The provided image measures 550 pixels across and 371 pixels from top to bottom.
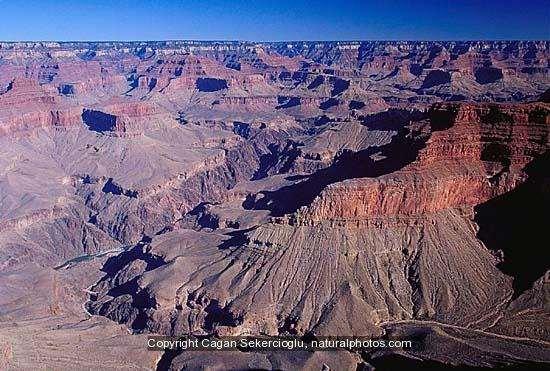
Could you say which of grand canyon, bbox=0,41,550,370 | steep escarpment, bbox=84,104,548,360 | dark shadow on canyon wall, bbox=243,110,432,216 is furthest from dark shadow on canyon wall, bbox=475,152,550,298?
dark shadow on canyon wall, bbox=243,110,432,216

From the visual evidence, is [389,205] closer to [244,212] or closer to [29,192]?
[244,212]

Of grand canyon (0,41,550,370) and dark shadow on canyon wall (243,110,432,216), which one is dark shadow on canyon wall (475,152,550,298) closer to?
grand canyon (0,41,550,370)

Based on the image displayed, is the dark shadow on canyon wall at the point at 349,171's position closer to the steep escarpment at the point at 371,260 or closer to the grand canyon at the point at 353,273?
the grand canyon at the point at 353,273

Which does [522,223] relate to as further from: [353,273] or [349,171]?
[349,171]

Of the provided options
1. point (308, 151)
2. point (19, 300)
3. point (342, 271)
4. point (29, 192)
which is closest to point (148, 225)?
point (29, 192)

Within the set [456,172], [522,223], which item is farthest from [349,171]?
[522,223]

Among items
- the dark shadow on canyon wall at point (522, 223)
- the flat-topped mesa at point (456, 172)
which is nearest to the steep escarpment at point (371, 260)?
the flat-topped mesa at point (456, 172)
